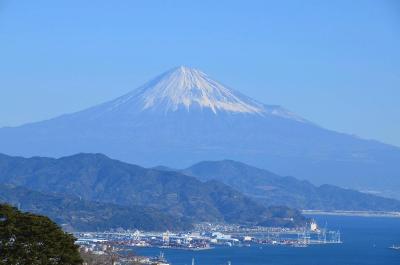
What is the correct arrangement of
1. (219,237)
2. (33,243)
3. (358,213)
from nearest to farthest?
(33,243), (219,237), (358,213)

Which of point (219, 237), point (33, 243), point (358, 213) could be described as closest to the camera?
point (33, 243)

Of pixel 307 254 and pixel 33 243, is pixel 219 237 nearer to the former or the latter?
pixel 307 254

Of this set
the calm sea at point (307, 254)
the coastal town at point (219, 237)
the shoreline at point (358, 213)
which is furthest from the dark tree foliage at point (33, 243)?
the shoreline at point (358, 213)

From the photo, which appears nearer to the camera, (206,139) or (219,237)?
(219,237)

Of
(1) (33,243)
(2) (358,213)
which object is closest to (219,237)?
(2) (358,213)

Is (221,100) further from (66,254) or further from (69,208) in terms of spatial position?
(66,254)

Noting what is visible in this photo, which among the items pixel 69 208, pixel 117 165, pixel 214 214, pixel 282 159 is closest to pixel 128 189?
pixel 117 165

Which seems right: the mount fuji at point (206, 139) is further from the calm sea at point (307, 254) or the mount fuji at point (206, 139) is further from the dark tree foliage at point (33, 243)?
the dark tree foliage at point (33, 243)
